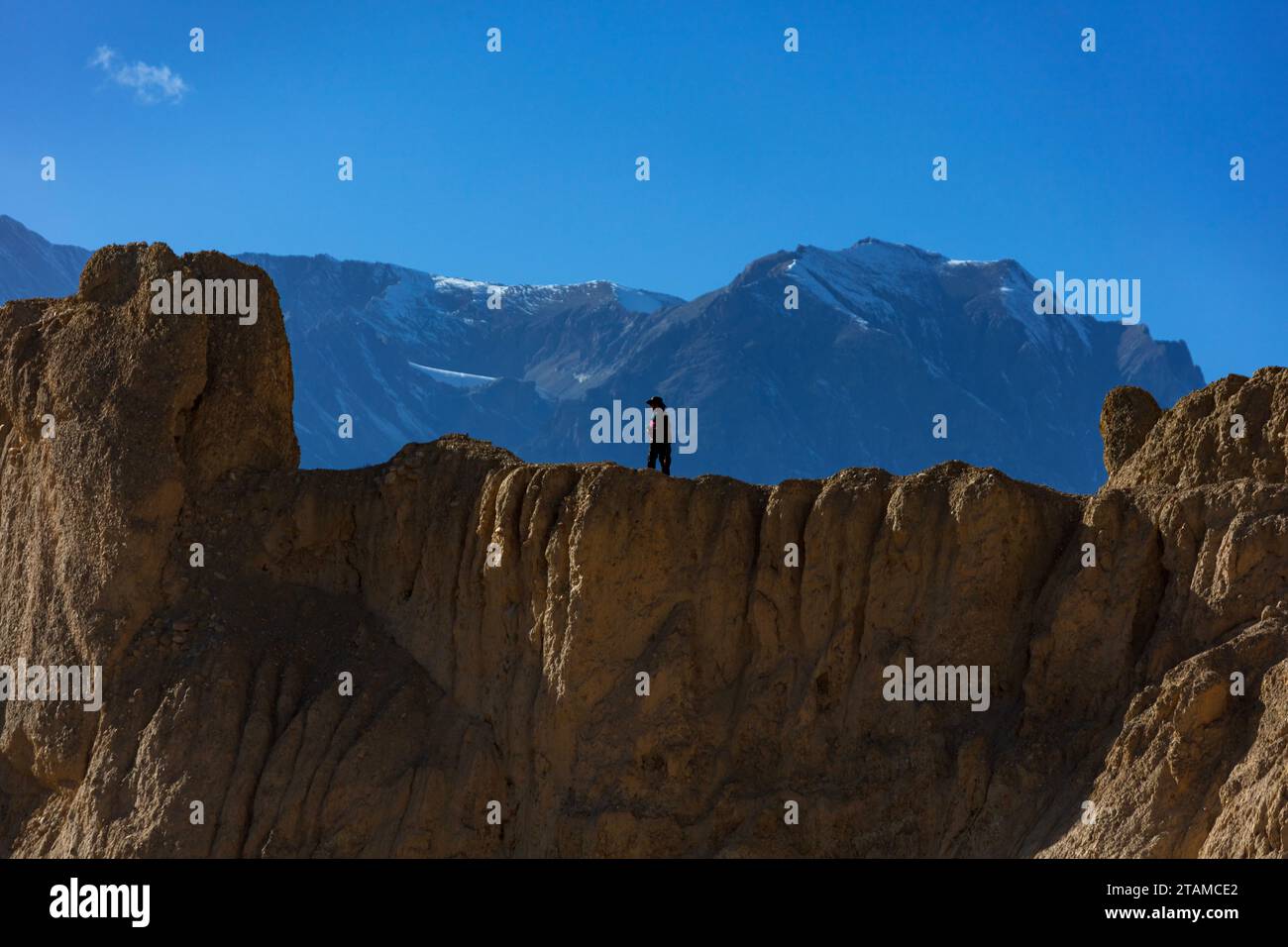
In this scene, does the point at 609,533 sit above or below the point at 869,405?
below

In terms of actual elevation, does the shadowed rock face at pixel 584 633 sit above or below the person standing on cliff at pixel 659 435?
below

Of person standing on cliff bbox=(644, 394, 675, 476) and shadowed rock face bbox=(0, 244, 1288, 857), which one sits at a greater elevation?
person standing on cliff bbox=(644, 394, 675, 476)

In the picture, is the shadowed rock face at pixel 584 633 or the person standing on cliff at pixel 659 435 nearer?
the shadowed rock face at pixel 584 633

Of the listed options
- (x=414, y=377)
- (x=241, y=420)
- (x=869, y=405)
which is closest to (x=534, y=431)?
(x=414, y=377)

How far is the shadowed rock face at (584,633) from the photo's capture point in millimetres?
23359

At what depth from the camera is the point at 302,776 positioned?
28.1 metres

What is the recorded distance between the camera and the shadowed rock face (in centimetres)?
2336

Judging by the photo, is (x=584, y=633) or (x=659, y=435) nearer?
(x=584, y=633)

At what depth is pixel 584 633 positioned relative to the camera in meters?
27.1

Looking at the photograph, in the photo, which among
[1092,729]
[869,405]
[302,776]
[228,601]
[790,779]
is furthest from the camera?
[869,405]

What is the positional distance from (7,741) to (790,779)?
40.9 feet

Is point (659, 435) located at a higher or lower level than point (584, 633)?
higher

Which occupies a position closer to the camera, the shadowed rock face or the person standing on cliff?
the shadowed rock face
